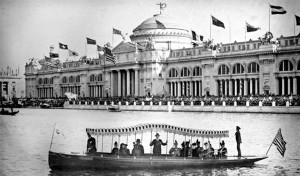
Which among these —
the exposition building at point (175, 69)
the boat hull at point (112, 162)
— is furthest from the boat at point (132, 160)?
the exposition building at point (175, 69)

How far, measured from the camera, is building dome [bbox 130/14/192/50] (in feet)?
332

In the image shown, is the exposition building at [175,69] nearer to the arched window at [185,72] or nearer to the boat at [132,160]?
the arched window at [185,72]

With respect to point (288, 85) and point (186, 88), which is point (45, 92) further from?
point (288, 85)

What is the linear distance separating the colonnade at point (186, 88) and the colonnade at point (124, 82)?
803 centimetres

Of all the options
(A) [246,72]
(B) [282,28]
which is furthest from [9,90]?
(B) [282,28]

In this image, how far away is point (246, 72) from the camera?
77.8m

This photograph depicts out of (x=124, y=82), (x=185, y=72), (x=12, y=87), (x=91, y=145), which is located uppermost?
(x=185, y=72)

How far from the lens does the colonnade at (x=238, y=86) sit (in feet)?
252

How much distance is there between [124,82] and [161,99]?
24962 millimetres

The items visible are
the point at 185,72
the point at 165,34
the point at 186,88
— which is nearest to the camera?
the point at 186,88

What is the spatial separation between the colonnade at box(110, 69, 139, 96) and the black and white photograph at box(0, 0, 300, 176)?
23 centimetres

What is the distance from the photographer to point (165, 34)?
101 m

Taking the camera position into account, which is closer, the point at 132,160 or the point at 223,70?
the point at 132,160

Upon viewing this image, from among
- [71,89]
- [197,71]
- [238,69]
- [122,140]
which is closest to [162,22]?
[197,71]
